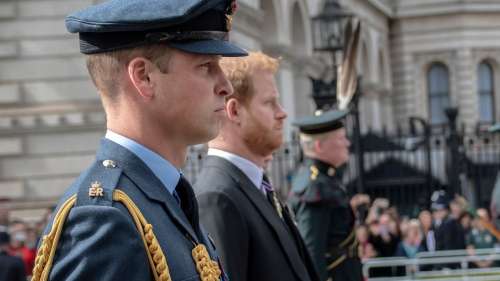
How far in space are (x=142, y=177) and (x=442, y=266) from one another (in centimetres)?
1381

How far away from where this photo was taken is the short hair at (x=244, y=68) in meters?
5.01

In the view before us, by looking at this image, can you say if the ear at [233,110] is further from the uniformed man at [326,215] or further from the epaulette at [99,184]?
the epaulette at [99,184]

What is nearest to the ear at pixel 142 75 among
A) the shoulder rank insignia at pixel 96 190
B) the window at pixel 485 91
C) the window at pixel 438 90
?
the shoulder rank insignia at pixel 96 190

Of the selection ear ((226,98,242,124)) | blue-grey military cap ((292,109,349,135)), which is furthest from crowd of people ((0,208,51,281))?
ear ((226,98,242,124))

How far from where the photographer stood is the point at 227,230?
4.52 m

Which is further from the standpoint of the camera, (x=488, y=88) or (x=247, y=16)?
(x=488, y=88)

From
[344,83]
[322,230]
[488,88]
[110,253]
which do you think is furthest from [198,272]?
[488,88]

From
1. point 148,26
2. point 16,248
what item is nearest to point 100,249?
point 148,26

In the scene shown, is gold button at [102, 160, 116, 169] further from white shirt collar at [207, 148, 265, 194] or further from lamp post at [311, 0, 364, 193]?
lamp post at [311, 0, 364, 193]

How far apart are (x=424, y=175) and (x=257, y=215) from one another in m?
20.4

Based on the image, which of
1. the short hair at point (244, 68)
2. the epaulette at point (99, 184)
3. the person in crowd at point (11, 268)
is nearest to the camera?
the epaulette at point (99, 184)

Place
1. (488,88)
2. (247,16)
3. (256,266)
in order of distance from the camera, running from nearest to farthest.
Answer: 1. (256,266)
2. (247,16)
3. (488,88)

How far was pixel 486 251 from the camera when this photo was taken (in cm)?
1544

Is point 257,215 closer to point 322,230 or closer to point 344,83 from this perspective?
point 322,230
